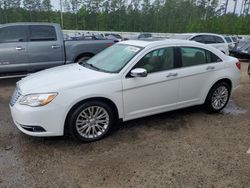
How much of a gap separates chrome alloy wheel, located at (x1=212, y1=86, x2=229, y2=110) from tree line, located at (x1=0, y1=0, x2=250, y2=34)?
4585cm

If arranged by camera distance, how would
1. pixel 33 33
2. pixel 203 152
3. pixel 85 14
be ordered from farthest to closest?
pixel 85 14, pixel 33 33, pixel 203 152

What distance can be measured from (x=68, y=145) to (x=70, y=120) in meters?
0.42

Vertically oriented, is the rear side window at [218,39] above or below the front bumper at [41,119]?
above

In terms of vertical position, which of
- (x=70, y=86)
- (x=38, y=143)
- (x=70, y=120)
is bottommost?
(x=38, y=143)

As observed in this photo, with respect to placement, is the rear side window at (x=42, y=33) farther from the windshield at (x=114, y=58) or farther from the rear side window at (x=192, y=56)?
the rear side window at (x=192, y=56)

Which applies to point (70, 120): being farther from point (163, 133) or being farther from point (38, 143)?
point (163, 133)

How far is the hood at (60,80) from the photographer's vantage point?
13.4 ft

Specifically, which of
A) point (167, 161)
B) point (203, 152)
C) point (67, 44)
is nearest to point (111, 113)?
point (167, 161)

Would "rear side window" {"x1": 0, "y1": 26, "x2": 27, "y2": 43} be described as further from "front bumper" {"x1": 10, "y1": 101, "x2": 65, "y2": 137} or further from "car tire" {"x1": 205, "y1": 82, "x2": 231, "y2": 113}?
"car tire" {"x1": 205, "y1": 82, "x2": 231, "y2": 113}

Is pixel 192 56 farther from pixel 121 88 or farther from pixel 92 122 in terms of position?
pixel 92 122

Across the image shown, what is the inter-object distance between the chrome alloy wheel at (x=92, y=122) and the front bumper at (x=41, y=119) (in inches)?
11.8

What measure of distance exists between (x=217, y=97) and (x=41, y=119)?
3489 millimetres

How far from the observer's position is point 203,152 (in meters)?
4.05

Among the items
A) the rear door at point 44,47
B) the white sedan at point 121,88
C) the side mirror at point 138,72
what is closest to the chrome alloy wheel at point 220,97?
the white sedan at point 121,88
